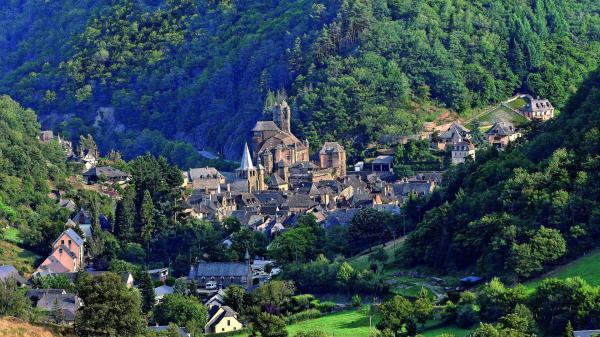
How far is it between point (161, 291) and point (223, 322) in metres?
6.90

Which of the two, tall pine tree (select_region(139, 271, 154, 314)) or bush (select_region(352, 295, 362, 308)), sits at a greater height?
tall pine tree (select_region(139, 271, 154, 314))

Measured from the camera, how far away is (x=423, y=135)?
103m

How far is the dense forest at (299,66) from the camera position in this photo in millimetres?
109688

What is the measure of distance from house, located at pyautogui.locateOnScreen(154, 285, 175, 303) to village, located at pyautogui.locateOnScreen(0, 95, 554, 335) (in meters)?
0.09

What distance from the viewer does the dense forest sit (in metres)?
110

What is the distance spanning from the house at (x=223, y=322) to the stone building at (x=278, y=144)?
37.8 m

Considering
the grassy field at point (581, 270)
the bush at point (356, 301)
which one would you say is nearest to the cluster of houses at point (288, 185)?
the bush at point (356, 301)

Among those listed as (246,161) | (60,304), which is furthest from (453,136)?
(60,304)

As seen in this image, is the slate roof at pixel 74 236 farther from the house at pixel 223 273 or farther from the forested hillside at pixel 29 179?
the house at pixel 223 273

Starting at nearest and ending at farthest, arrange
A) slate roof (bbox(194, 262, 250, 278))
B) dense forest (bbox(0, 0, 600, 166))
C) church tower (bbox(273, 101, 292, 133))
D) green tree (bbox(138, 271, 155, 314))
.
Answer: green tree (bbox(138, 271, 155, 314)) → slate roof (bbox(194, 262, 250, 278)) → church tower (bbox(273, 101, 292, 133)) → dense forest (bbox(0, 0, 600, 166))

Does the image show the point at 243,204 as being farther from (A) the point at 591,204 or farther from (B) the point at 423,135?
(A) the point at 591,204

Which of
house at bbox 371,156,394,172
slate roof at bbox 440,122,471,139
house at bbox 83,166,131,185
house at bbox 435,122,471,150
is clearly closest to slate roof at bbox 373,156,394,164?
house at bbox 371,156,394,172

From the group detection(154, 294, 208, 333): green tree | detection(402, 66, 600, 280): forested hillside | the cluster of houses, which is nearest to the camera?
detection(154, 294, 208, 333): green tree

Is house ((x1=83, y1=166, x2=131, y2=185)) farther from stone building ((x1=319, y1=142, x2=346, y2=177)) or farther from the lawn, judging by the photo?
the lawn
